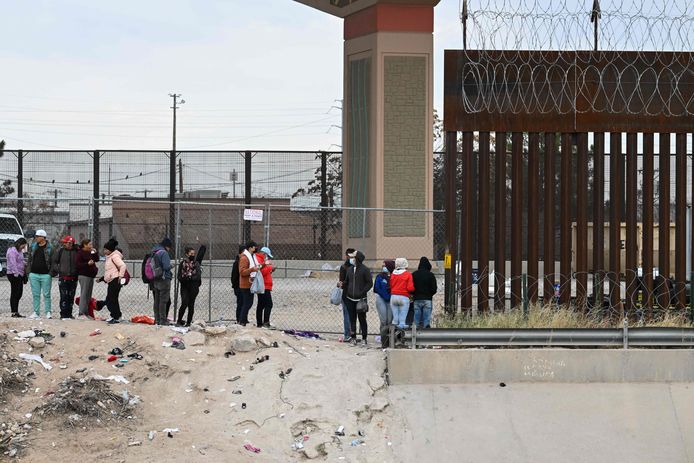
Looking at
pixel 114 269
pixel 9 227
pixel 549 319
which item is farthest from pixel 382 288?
pixel 9 227

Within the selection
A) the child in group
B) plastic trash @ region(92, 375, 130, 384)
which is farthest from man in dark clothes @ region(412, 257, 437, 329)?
plastic trash @ region(92, 375, 130, 384)

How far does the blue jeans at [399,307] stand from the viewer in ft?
44.7

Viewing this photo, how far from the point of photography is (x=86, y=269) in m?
14.1

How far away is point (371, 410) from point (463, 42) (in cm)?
623

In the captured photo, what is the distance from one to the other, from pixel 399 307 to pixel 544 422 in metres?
3.01

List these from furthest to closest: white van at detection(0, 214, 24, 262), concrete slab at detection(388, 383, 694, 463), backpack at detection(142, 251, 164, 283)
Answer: white van at detection(0, 214, 24, 262)
backpack at detection(142, 251, 164, 283)
concrete slab at detection(388, 383, 694, 463)

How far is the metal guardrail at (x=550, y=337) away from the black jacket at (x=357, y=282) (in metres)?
1.55

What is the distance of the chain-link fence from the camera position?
18.5 meters

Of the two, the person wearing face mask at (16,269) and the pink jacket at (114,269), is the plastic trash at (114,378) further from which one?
the person wearing face mask at (16,269)

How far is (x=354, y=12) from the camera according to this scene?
96.1 ft

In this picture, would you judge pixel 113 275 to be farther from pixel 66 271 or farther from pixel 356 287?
pixel 356 287

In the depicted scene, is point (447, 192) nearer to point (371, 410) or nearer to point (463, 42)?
point (463, 42)

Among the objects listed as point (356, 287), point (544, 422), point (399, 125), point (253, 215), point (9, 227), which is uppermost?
point (399, 125)

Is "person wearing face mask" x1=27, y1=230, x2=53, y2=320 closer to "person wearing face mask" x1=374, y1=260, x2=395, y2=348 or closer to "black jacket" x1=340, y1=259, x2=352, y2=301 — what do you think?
"black jacket" x1=340, y1=259, x2=352, y2=301
